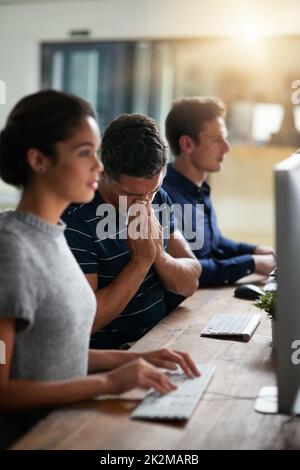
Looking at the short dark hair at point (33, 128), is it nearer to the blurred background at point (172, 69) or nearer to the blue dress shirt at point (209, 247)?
the blue dress shirt at point (209, 247)

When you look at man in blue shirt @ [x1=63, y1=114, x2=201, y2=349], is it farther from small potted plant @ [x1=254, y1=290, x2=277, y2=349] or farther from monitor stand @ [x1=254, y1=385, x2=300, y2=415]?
monitor stand @ [x1=254, y1=385, x2=300, y2=415]

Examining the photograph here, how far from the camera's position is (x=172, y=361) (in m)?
1.39

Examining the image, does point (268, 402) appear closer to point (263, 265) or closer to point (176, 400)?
point (176, 400)

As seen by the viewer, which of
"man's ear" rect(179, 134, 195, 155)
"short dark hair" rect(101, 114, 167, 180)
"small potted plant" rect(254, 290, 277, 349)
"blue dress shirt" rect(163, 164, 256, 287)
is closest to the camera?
"small potted plant" rect(254, 290, 277, 349)

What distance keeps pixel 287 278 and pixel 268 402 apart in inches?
12.0

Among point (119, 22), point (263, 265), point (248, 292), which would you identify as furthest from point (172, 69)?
point (248, 292)

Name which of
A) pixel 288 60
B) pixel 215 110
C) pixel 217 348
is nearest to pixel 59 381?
pixel 217 348

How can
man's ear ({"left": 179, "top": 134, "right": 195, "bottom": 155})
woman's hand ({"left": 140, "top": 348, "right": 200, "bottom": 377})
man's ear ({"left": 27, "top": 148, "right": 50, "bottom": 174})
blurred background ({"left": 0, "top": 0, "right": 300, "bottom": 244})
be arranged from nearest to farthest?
man's ear ({"left": 27, "top": 148, "right": 50, "bottom": 174}), woman's hand ({"left": 140, "top": 348, "right": 200, "bottom": 377}), man's ear ({"left": 179, "top": 134, "right": 195, "bottom": 155}), blurred background ({"left": 0, "top": 0, "right": 300, "bottom": 244})

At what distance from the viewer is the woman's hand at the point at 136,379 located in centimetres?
125

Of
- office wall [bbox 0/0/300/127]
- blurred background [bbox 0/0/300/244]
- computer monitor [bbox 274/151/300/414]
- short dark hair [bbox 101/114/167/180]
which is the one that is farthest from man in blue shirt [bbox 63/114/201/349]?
blurred background [bbox 0/0/300/244]

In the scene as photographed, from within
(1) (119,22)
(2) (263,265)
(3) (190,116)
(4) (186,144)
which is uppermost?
(1) (119,22)

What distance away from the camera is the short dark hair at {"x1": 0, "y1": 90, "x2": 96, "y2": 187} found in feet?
4.05

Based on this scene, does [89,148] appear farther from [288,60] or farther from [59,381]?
[288,60]

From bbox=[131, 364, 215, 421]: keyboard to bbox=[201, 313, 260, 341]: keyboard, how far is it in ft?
1.10
